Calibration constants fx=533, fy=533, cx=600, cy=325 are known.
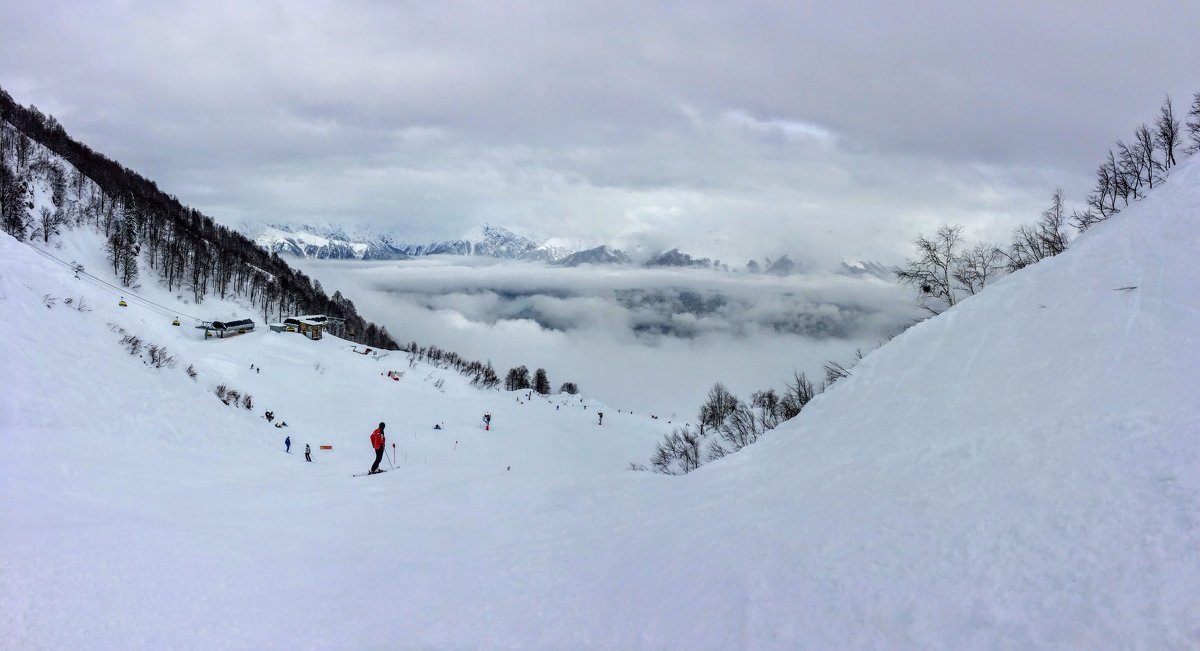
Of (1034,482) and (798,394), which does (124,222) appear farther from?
(1034,482)

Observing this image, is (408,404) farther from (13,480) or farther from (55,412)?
(13,480)

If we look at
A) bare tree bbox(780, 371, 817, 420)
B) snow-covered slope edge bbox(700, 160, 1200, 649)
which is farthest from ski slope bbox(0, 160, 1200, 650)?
bare tree bbox(780, 371, 817, 420)

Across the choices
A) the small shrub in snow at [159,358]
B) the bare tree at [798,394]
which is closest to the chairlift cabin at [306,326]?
the small shrub in snow at [159,358]

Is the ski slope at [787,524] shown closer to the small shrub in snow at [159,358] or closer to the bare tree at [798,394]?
the small shrub in snow at [159,358]

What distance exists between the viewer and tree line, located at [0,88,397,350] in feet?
359

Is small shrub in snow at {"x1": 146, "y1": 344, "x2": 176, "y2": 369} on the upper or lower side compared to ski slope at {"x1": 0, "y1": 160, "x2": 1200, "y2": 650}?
upper

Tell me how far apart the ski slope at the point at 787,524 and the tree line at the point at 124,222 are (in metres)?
125

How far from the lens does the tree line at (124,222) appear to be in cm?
10956

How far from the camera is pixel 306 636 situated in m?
7.41

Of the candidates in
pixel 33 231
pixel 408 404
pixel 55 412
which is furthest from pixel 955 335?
pixel 33 231

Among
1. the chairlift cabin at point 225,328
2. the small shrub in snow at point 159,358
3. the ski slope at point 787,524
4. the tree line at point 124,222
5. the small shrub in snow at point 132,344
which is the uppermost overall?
the tree line at point 124,222

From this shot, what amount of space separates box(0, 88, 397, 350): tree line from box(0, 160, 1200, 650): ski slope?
124992 mm

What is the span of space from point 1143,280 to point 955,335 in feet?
13.7

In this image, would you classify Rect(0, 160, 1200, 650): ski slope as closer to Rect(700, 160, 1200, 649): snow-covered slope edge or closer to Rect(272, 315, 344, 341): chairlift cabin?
Rect(700, 160, 1200, 649): snow-covered slope edge
